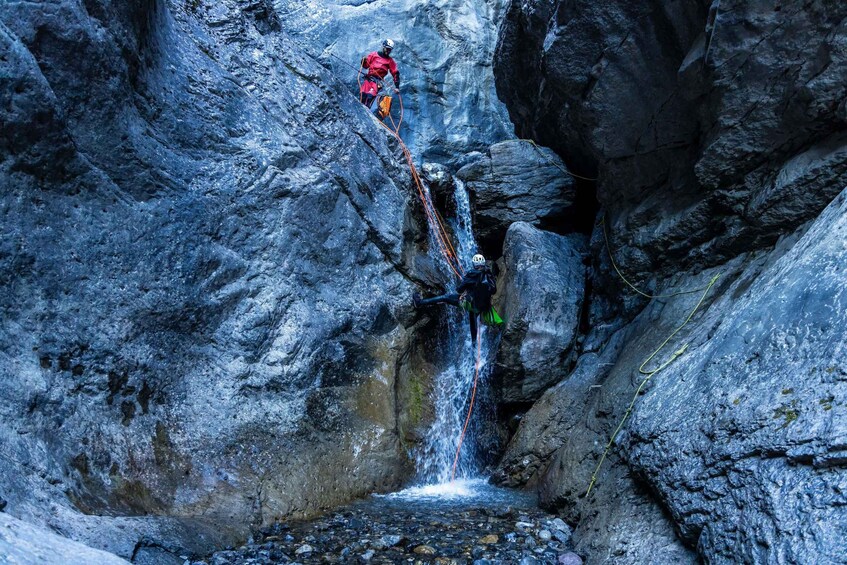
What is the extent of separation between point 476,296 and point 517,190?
3.28m

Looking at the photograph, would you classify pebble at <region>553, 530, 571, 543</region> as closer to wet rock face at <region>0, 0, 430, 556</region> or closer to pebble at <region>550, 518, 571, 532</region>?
pebble at <region>550, 518, 571, 532</region>

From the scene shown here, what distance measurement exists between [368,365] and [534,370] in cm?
266

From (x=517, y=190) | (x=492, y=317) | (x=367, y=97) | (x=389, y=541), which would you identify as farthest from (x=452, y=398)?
(x=367, y=97)

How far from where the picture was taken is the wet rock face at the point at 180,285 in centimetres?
602

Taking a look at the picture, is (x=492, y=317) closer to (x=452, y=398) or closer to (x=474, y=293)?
(x=474, y=293)

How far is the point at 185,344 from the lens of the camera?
7320 millimetres

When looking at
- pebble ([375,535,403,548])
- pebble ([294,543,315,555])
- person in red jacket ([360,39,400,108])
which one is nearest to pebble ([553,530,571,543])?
pebble ([375,535,403,548])

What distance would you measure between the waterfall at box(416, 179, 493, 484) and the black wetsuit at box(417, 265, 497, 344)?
595 mm

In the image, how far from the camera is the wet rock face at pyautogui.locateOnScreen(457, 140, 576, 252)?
12.0 metres

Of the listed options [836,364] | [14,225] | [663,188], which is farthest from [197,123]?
[836,364]

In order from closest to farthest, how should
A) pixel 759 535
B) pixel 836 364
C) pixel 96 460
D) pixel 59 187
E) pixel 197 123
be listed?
pixel 759 535 < pixel 836 364 < pixel 96 460 < pixel 59 187 < pixel 197 123

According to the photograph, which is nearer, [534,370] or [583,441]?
[583,441]

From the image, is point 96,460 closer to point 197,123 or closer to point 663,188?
point 197,123

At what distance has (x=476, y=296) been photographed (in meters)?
9.81
